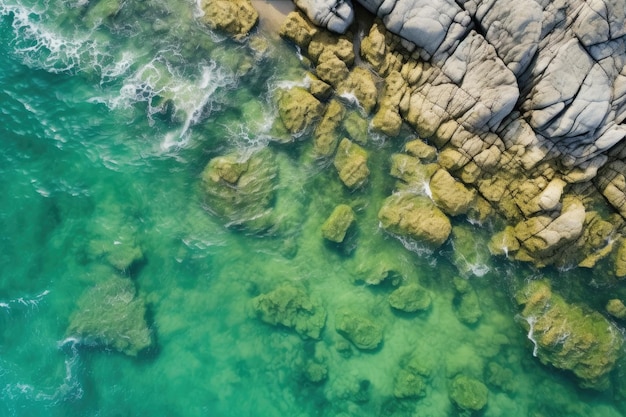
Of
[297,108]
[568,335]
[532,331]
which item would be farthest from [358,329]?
[297,108]

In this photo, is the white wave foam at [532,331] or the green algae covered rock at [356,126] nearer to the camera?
the green algae covered rock at [356,126]

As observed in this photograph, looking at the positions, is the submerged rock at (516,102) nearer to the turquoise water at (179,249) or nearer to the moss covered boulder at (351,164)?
the moss covered boulder at (351,164)

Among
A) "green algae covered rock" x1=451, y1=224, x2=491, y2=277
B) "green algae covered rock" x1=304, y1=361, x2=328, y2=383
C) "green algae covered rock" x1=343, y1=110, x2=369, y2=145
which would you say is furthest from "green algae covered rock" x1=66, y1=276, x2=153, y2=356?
"green algae covered rock" x1=451, y1=224, x2=491, y2=277

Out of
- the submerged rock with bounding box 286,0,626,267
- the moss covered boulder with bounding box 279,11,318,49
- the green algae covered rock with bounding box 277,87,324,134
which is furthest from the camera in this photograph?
the green algae covered rock with bounding box 277,87,324,134

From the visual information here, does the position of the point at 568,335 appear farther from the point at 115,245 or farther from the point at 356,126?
the point at 115,245

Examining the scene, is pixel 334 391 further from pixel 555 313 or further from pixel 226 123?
pixel 226 123

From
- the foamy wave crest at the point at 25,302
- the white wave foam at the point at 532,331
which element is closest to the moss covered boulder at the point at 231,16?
the foamy wave crest at the point at 25,302

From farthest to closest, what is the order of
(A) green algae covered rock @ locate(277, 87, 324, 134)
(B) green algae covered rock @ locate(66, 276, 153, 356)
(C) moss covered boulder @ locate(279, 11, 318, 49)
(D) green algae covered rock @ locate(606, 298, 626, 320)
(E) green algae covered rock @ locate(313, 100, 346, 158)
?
(D) green algae covered rock @ locate(606, 298, 626, 320) < (E) green algae covered rock @ locate(313, 100, 346, 158) < (A) green algae covered rock @ locate(277, 87, 324, 134) < (B) green algae covered rock @ locate(66, 276, 153, 356) < (C) moss covered boulder @ locate(279, 11, 318, 49)

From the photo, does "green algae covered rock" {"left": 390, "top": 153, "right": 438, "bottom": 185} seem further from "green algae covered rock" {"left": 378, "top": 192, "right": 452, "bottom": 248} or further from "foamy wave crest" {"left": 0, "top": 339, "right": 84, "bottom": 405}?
"foamy wave crest" {"left": 0, "top": 339, "right": 84, "bottom": 405}
